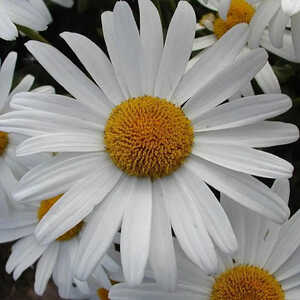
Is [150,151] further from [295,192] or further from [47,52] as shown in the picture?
[295,192]

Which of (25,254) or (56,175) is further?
(25,254)

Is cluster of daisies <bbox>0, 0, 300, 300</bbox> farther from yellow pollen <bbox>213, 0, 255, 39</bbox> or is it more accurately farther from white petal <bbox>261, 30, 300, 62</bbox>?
yellow pollen <bbox>213, 0, 255, 39</bbox>

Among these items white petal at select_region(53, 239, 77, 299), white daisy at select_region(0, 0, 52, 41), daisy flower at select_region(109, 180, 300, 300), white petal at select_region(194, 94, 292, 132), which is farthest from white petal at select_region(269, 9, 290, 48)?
white petal at select_region(53, 239, 77, 299)

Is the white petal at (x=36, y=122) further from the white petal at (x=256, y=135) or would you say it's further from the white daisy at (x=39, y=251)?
the white daisy at (x=39, y=251)

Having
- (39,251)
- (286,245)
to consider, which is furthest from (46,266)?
(286,245)

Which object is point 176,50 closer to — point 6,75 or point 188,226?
point 188,226

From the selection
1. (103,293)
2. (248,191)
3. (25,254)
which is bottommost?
(103,293)
